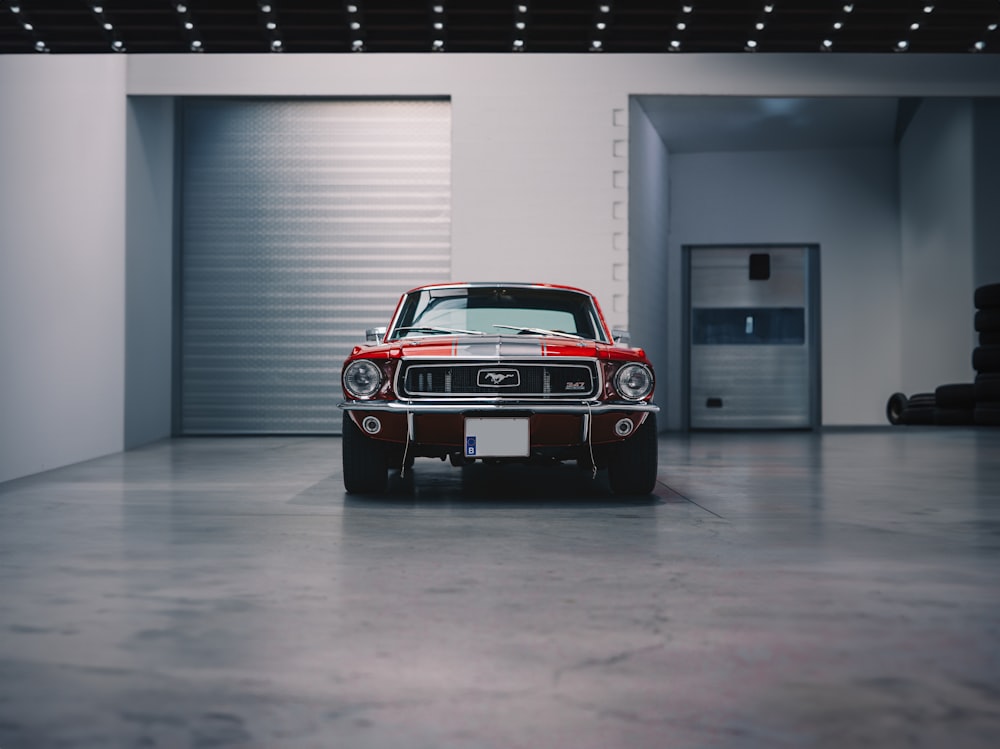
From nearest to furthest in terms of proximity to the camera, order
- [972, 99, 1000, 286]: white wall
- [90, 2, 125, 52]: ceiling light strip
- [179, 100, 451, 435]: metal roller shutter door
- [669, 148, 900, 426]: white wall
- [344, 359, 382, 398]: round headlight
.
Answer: [344, 359, 382, 398]: round headlight → [90, 2, 125, 52]: ceiling light strip → [179, 100, 451, 435]: metal roller shutter door → [972, 99, 1000, 286]: white wall → [669, 148, 900, 426]: white wall

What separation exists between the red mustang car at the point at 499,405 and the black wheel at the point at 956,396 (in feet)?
27.1

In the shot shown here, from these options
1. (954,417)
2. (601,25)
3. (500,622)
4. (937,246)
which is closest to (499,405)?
(500,622)

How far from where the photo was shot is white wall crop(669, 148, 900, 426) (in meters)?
14.3

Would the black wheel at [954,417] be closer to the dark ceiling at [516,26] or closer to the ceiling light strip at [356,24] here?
the dark ceiling at [516,26]

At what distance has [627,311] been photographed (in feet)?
32.9

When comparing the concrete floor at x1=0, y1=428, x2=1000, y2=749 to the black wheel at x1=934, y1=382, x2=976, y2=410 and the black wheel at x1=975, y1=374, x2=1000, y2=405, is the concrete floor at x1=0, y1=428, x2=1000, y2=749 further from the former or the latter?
the black wheel at x1=934, y1=382, x2=976, y2=410

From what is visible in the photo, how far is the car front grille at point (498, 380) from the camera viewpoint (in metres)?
4.82

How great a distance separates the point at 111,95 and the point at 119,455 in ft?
10.3

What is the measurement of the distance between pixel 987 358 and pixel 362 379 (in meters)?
8.64

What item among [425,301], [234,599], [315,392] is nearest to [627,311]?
[315,392]

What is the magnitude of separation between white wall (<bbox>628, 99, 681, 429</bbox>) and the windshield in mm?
4326

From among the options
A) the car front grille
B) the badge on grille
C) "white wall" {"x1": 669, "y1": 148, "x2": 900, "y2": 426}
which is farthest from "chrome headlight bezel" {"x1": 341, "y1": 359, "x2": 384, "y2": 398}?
"white wall" {"x1": 669, "y1": 148, "x2": 900, "y2": 426}

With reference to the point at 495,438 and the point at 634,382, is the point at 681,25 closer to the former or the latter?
the point at 634,382

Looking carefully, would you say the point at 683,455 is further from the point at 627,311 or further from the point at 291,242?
the point at 291,242
